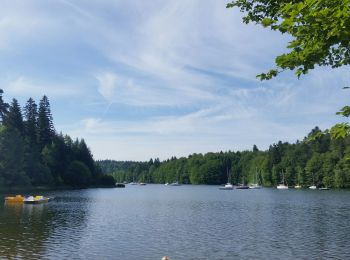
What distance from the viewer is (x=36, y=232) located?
4497cm

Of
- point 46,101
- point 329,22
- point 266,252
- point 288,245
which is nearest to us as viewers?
point 329,22

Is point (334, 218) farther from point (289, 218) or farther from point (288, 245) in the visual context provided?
point (288, 245)

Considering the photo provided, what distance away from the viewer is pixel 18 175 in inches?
4835

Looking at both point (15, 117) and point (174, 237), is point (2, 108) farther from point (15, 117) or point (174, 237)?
point (174, 237)

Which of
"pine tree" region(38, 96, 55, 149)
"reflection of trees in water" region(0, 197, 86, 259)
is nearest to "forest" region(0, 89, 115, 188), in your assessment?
"pine tree" region(38, 96, 55, 149)

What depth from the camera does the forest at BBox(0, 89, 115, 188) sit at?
394 feet

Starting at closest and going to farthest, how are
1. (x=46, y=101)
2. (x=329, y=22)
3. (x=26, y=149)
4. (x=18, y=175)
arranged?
(x=329, y=22) < (x=18, y=175) < (x=26, y=149) < (x=46, y=101)

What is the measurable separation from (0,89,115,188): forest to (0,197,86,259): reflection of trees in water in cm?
5663

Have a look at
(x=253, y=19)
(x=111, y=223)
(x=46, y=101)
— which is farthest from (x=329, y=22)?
(x=46, y=101)

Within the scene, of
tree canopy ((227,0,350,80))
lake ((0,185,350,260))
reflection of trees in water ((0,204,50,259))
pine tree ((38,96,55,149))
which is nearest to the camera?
tree canopy ((227,0,350,80))

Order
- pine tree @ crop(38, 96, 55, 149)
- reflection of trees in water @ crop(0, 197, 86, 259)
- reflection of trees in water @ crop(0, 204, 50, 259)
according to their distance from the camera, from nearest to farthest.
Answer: reflection of trees in water @ crop(0, 204, 50, 259) → reflection of trees in water @ crop(0, 197, 86, 259) → pine tree @ crop(38, 96, 55, 149)

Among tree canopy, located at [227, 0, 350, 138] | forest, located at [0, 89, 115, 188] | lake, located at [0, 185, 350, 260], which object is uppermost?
forest, located at [0, 89, 115, 188]

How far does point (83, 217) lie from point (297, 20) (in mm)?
57997

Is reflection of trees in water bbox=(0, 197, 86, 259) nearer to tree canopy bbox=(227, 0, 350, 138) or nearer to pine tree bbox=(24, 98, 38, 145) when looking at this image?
tree canopy bbox=(227, 0, 350, 138)
